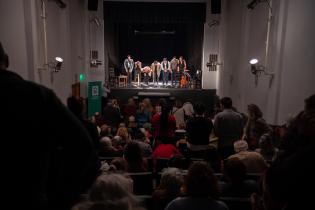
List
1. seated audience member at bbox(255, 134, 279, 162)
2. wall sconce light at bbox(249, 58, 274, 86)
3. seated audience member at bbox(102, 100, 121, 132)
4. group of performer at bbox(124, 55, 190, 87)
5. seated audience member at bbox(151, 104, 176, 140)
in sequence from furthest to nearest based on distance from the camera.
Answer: group of performer at bbox(124, 55, 190, 87)
seated audience member at bbox(102, 100, 121, 132)
wall sconce light at bbox(249, 58, 274, 86)
seated audience member at bbox(151, 104, 176, 140)
seated audience member at bbox(255, 134, 279, 162)

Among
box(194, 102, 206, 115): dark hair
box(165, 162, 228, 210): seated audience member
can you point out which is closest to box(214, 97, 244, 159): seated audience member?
box(194, 102, 206, 115): dark hair

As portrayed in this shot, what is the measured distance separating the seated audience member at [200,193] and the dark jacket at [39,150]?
4.05ft

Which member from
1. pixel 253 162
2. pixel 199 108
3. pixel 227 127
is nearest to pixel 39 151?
pixel 253 162

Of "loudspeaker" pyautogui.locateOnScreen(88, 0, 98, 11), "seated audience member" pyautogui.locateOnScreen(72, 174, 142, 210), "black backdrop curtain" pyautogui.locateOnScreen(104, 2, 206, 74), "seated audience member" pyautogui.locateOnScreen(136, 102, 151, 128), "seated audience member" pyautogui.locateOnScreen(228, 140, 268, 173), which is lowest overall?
"seated audience member" pyautogui.locateOnScreen(136, 102, 151, 128)

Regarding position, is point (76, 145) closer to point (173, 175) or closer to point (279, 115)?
point (173, 175)

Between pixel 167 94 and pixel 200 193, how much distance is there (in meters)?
9.89

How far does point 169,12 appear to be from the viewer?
11.9 meters

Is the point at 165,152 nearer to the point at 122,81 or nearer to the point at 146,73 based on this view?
the point at 122,81

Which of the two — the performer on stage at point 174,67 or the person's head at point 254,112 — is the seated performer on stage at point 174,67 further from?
the person's head at point 254,112

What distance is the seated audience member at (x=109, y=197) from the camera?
126 cm

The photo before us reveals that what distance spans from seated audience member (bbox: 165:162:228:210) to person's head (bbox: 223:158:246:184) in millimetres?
469

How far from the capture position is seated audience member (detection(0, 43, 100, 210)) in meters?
0.88

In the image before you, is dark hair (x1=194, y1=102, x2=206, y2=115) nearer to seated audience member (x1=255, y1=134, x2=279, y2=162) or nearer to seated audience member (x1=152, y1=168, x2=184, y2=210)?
seated audience member (x1=255, y1=134, x2=279, y2=162)

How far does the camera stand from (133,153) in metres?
3.27
